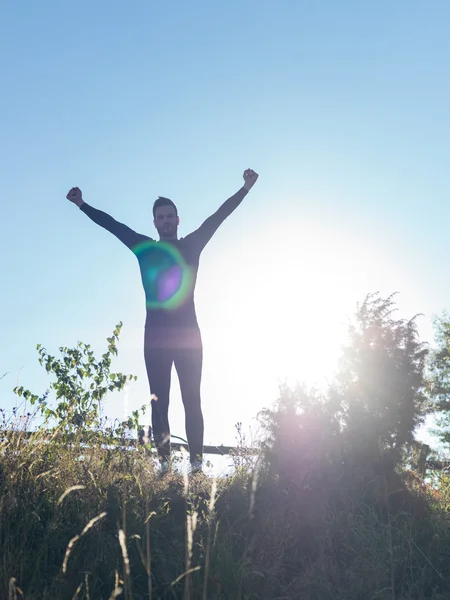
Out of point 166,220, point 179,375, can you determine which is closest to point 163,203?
point 166,220

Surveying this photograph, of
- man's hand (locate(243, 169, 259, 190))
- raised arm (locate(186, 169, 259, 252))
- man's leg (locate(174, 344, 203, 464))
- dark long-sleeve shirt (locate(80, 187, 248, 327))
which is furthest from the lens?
man's hand (locate(243, 169, 259, 190))

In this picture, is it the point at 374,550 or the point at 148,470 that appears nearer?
the point at 374,550

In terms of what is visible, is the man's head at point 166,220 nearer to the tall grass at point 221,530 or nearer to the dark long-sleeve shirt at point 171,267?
the dark long-sleeve shirt at point 171,267

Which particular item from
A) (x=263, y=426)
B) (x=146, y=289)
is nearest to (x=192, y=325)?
(x=146, y=289)

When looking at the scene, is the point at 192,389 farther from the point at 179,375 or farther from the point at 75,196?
the point at 75,196

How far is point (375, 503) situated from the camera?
17.1 feet

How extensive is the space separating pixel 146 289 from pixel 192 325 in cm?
68

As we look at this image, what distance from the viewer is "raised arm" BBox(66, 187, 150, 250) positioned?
664 cm

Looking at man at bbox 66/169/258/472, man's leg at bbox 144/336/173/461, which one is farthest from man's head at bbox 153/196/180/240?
man's leg at bbox 144/336/173/461

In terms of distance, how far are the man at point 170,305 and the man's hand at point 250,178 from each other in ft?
0.39

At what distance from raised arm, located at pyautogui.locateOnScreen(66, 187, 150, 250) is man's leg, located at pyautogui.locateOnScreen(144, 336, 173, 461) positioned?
124 cm

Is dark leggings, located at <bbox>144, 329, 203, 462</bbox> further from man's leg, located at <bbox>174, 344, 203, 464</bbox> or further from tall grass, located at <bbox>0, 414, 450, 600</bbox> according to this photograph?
tall grass, located at <bbox>0, 414, 450, 600</bbox>

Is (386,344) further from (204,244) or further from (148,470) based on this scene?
(148,470)

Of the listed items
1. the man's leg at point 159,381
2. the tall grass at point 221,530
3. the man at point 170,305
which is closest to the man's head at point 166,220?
the man at point 170,305
